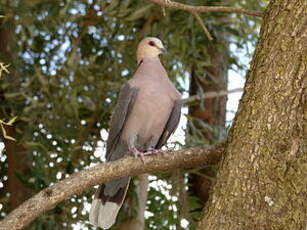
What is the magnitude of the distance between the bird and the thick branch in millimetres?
612

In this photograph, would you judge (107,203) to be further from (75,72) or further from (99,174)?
(75,72)

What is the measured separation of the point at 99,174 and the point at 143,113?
3.10ft

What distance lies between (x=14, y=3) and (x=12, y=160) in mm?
860

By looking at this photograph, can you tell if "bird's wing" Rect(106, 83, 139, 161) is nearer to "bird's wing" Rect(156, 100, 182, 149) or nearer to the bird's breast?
the bird's breast

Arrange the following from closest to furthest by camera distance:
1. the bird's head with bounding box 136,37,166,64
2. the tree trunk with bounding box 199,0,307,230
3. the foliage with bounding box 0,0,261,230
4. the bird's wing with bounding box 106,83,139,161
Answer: the tree trunk with bounding box 199,0,307,230, the bird's wing with bounding box 106,83,139,161, the bird's head with bounding box 136,37,166,64, the foliage with bounding box 0,0,261,230

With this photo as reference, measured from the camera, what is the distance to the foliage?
3.30 metres

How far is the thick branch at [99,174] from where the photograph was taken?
5.86 ft

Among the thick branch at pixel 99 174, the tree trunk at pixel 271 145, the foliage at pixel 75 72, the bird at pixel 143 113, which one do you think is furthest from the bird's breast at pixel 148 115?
the tree trunk at pixel 271 145

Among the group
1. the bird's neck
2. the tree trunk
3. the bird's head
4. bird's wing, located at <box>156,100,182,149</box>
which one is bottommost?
the tree trunk

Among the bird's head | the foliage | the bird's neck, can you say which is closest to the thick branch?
the bird's neck

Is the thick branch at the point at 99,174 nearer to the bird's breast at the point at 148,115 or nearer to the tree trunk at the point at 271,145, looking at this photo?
the tree trunk at the point at 271,145

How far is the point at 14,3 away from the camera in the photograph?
10.6 feet

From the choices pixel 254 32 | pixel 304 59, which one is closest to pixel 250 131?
pixel 304 59

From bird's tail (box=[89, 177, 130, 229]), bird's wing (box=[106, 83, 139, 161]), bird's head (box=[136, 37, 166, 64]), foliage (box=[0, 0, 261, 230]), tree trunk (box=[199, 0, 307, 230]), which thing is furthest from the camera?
foliage (box=[0, 0, 261, 230])
